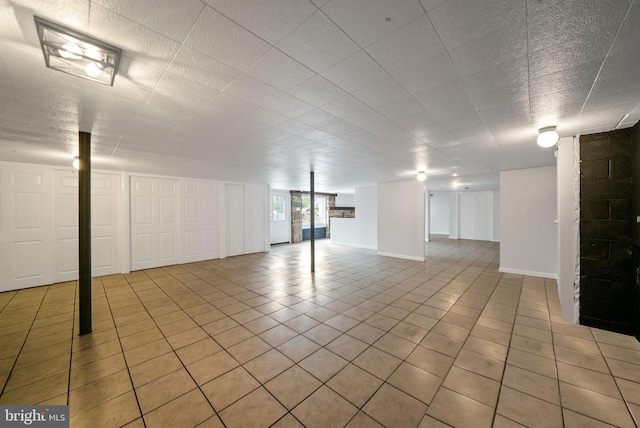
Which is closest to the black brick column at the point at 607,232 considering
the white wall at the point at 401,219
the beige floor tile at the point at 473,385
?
the beige floor tile at the point at 473,385

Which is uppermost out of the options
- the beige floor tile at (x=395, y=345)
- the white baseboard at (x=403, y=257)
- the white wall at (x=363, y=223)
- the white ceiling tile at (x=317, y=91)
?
the white ceiling tile at (x=317, y=91)

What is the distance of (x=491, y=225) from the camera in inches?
413

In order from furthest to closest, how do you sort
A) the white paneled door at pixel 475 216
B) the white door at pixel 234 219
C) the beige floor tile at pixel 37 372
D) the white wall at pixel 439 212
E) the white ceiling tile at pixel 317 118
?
the white wall at pixel 439 212, the white paneled door at pixel 475 216, the white door at pixel 234 219, the white ceiling tile at pixel 317 118, the beige floor tile at pixel 37 372

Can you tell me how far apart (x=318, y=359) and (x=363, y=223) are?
24.4 ft

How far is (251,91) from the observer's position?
6.26 feet

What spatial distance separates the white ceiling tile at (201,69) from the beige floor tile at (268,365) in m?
2.53

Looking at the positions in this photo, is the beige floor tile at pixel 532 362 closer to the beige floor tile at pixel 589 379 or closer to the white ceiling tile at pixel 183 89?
the beige floor tile at pixel 589 379

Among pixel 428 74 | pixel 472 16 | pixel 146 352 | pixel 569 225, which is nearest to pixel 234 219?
pixel 146 352

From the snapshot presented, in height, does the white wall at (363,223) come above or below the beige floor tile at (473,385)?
above

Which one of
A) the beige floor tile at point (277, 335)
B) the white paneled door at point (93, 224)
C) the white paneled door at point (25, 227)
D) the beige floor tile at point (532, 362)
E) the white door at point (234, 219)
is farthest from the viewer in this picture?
the white door at point (234, 219)

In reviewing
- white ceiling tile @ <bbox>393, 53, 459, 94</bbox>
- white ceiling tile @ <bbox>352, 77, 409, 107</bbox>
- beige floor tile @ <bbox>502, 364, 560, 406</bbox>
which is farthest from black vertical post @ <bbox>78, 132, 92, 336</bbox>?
beige floor tile @ <bbox>502, 364, 560, 406</bbox>

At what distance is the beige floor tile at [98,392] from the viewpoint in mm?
1782

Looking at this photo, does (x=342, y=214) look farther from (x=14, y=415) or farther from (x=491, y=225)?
(x=14, y=415)
